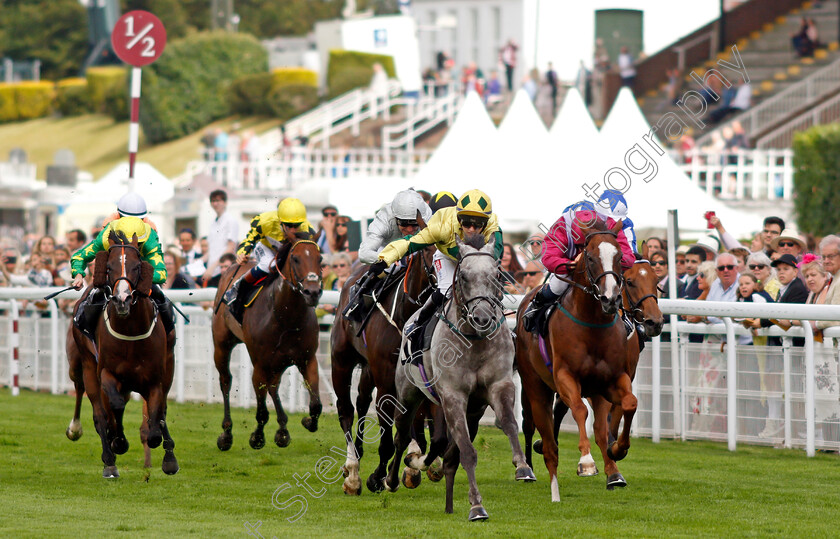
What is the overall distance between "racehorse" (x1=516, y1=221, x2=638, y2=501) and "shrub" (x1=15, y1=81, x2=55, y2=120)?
5474 cm

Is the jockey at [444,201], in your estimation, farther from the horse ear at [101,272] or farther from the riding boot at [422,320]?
the horse ear at [101,272]

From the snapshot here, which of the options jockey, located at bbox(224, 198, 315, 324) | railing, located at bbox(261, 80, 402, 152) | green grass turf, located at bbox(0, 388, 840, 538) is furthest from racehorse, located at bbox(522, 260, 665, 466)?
railing, located at bbox(261, 80, 402, 152)

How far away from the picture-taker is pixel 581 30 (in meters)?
36.3

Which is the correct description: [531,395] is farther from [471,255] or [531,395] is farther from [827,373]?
[827,373]

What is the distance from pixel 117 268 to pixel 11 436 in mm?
3257

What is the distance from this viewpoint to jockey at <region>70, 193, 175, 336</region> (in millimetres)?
9469

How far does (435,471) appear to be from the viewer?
30.6 ft

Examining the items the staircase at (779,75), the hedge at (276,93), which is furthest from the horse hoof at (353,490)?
the hedge at (276,93)

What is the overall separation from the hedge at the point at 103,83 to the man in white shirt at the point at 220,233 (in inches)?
1614

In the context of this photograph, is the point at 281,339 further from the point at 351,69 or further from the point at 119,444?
the point at 351,69

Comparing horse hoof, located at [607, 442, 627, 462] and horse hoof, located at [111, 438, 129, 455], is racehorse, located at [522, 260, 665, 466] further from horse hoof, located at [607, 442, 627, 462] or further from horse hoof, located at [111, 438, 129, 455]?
horse hoof, located at [111, 438, 129, 455]

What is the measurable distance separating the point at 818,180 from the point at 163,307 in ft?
43.9

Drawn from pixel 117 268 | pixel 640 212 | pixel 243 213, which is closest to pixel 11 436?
pixel 117 268

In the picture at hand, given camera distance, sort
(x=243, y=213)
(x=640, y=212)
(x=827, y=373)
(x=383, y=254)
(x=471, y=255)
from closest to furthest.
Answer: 1. (x=471, y=255)
2. (x=383, y=254)
3. (x=827, y=373)
4. (x=640, y=212)
5. (x=243, y=213)
